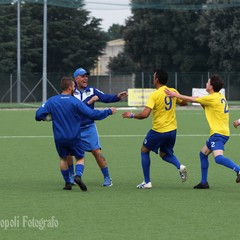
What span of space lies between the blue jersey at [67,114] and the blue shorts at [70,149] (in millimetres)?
86

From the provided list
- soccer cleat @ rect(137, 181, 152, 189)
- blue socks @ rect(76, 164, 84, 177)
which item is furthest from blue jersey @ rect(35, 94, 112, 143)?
soccer cleat @ rect(137, 181, 152, 189)

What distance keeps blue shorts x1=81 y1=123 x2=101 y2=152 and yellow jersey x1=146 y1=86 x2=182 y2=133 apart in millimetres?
1007

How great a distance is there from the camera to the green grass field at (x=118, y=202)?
30.3 ft

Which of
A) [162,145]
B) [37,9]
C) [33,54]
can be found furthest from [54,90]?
[162,145]

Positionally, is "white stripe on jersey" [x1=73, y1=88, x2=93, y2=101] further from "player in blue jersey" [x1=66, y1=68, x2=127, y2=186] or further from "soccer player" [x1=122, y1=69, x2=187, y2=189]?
"soccer player" [x1=122, y1=69, x2=187, y2=189]

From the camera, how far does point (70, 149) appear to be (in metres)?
12.7

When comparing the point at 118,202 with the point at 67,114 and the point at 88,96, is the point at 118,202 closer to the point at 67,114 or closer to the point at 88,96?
the point at 67,114

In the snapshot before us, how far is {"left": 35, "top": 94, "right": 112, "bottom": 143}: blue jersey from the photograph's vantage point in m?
12.5

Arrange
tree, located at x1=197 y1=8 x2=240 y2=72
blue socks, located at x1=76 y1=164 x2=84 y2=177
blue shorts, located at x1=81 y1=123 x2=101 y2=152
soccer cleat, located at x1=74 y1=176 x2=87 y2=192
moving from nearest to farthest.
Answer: soccer cleat, located at x1=74 y1=176 x2=87 y2=192, blue socks, located at x1=76 y1=164 x2=84 y2=177, blue shorts, located at x1=81 y1=123 x2=101 y2=152, tree, located at x1=197 y1=8 x2=240 y2=72

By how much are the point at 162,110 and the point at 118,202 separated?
206cm

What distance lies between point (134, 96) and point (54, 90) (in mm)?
14113

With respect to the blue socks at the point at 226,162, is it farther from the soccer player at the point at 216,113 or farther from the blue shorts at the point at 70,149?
the blue shorts at the point at 70,149

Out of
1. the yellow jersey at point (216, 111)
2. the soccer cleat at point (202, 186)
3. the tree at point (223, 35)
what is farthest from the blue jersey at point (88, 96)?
the tree at point (223, 35)

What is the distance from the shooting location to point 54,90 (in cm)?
6438
